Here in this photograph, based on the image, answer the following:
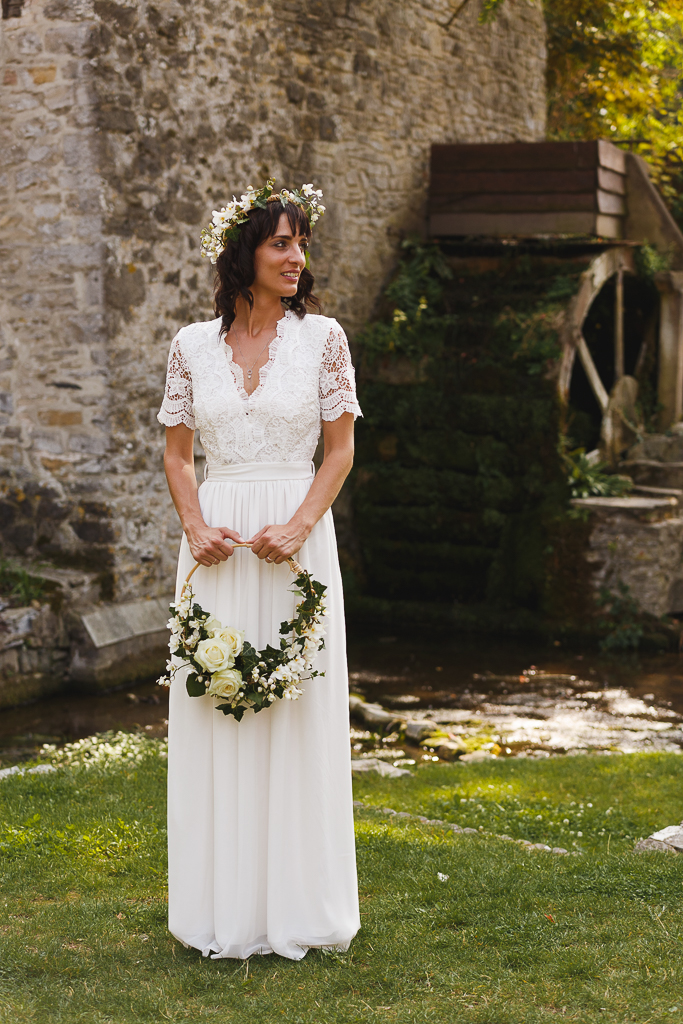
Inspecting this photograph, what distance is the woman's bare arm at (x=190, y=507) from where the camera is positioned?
2.90 m

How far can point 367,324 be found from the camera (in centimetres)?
962

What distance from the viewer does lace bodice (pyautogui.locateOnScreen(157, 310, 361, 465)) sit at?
2990mm

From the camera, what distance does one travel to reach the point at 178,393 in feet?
10.3

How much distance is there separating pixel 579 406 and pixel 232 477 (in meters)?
9.04

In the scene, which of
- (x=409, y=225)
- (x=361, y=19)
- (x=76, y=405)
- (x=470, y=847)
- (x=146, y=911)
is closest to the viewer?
(x=146, y=911)

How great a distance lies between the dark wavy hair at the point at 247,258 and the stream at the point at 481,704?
3145 millimetres

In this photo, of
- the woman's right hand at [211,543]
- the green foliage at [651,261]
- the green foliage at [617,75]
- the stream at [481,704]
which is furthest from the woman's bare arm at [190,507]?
the green foliage at [617,75]

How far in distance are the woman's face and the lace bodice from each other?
11 centimetres

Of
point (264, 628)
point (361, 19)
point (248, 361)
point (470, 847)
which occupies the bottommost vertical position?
point (470, 847)

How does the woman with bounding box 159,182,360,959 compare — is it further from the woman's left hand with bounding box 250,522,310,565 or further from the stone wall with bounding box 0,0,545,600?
the stone wall with bounding box 0,0,545,600

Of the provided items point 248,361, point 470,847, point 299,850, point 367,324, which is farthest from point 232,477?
point 367,324

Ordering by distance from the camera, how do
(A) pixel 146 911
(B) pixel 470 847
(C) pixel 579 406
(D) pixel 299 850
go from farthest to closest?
(C) pixel 579 406
(B) pixel 470 847
(A) pixel 146 911
(D) pixel 299 850

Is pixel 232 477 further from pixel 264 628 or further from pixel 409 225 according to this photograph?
pixel 409 225

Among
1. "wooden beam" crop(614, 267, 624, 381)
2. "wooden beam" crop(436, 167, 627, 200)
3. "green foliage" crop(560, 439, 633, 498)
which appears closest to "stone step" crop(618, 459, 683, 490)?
"green foliage" crop(560, 439, 633, 498)
